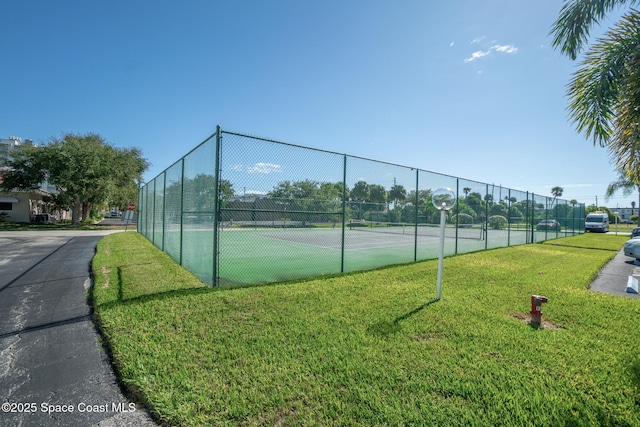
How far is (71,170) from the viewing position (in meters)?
22.2

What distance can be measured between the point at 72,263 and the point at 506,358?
32.2ft

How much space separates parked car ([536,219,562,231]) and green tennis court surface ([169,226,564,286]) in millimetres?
3748

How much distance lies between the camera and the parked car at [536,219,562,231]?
16.7m

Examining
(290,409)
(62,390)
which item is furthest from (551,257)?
(62,390)

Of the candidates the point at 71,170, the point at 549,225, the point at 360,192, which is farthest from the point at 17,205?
the point at 549,225

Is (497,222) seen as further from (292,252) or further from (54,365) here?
(54,365)

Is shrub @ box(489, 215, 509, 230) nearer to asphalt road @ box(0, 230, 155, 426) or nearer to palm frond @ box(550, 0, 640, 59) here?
palm frond @ box(550, 0, 640, 59)

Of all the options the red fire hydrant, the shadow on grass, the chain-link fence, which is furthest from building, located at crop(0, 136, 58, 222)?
the red fire hydrant

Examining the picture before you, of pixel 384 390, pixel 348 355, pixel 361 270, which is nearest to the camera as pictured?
pixel 384 390

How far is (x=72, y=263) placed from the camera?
7.95 m

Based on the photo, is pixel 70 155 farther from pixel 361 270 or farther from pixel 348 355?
pixel 348 355

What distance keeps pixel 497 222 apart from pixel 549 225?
314 inches

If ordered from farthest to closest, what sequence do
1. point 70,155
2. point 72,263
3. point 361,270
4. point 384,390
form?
point 70,155 < point 72,263 < point 361,270 < point 384,390

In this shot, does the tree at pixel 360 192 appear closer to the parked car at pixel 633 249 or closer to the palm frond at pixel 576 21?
the palm frond at pixel 576 21
